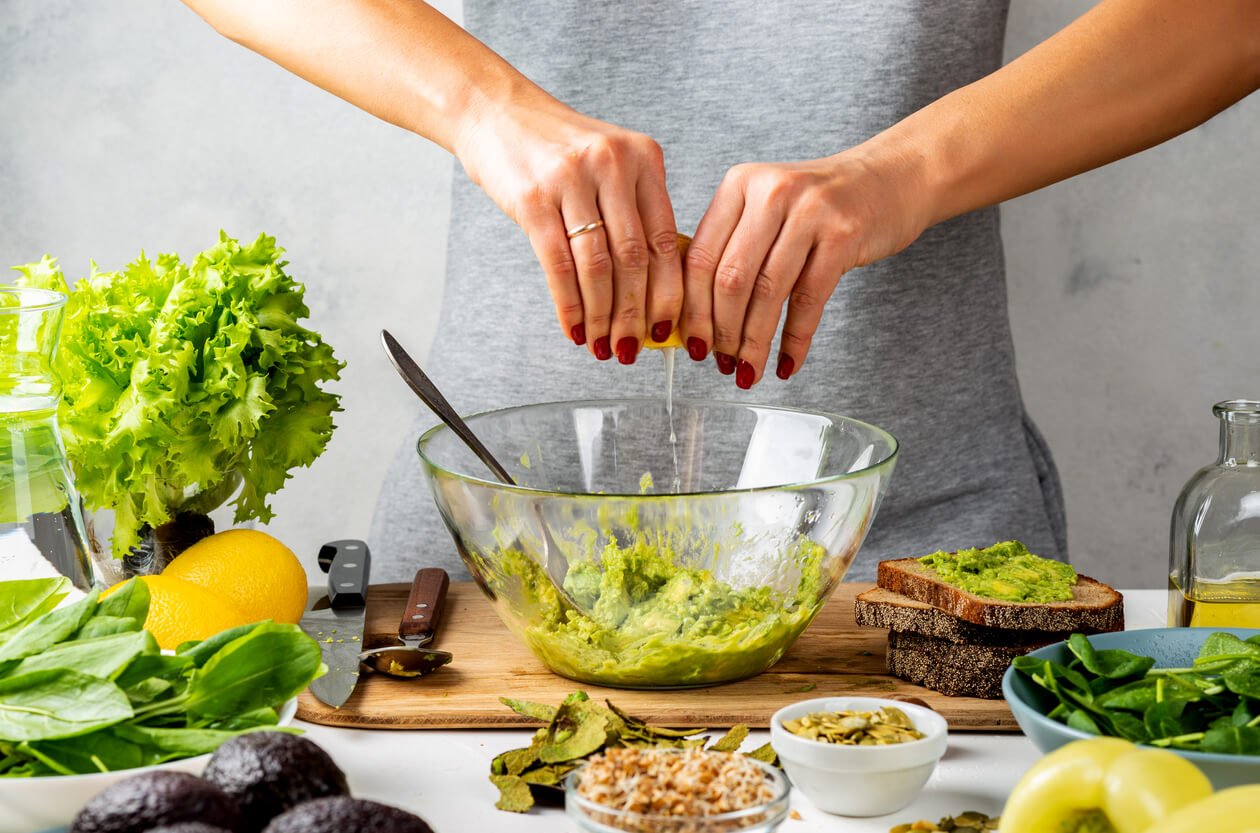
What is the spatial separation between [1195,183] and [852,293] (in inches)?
35.9

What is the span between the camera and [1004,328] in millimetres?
1883

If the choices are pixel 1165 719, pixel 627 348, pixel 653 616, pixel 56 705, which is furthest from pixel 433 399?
pixel 1165 719

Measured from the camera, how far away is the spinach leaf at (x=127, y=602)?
0.90 metres

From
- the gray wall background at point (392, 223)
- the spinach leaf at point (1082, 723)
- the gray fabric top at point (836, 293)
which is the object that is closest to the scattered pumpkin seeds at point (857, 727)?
the spinach leaf at point (1082, 723)

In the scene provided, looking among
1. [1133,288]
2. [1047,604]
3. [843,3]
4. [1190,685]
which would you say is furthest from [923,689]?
[1133,288]

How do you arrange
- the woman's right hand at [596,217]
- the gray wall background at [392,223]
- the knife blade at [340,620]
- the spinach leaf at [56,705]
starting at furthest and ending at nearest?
the gray wall background at [392,223]
the woman's right hand at [596,217]
the knife blade at [340,620]
the spinach leaf at [56,705]

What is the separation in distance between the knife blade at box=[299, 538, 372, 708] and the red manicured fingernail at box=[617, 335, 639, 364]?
39cm

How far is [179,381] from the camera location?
3.82 ft

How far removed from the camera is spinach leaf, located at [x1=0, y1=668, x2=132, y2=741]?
29.9 inches

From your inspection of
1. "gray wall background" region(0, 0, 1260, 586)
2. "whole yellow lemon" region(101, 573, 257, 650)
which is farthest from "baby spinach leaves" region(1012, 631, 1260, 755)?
"gray wall background" region(0, 0, 1260, 586)

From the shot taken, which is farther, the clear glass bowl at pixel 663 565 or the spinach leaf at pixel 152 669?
the clear glass bowl at pixel 663 565

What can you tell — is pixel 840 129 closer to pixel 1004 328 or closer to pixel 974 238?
pixel 974 238

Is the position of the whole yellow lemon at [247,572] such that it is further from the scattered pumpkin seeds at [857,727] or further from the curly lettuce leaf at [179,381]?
the scattered pumpkin seeds at [857,727]

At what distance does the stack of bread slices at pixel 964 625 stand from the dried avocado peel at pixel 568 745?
252 mm
